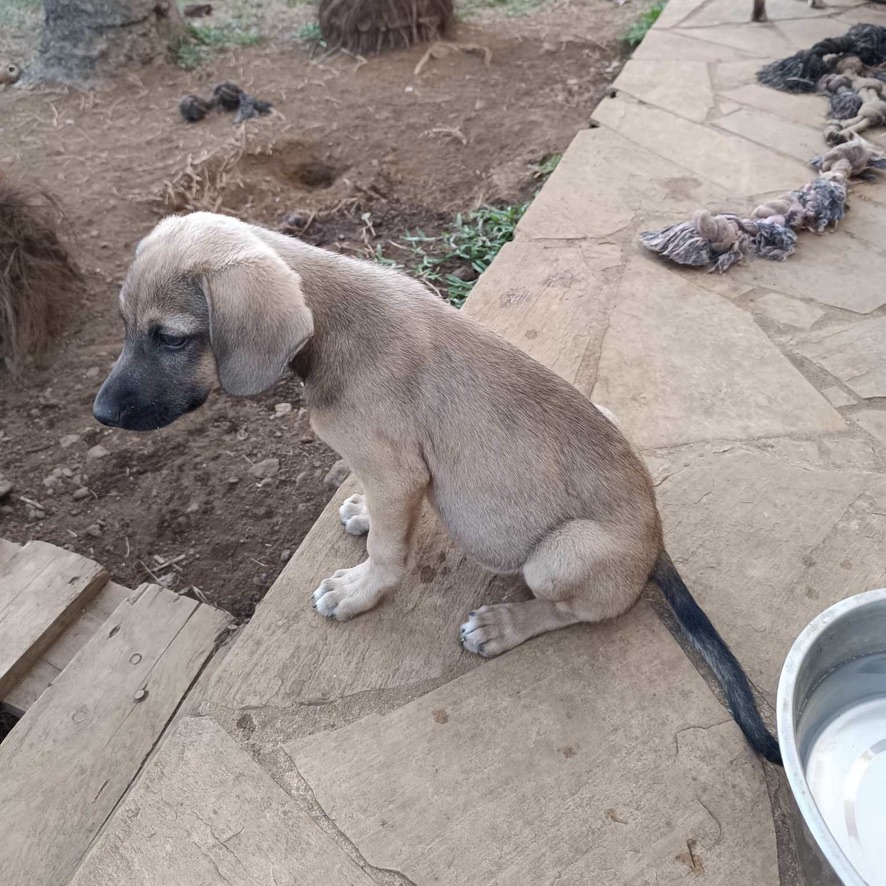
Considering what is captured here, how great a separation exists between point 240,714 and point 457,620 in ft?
3.06

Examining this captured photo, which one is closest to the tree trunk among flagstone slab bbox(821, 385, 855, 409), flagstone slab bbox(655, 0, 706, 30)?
flagstone slab bbox(655, 0, 706, 30)

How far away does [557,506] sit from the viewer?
2691mm

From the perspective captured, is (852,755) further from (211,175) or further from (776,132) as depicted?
(211,175)

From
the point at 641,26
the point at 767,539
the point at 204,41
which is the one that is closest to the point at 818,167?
the point at 767,539

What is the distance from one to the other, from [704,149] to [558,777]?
207 inches

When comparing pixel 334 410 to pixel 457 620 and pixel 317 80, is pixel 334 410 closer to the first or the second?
pixel 457 620

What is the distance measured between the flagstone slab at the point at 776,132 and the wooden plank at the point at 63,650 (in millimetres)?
5696

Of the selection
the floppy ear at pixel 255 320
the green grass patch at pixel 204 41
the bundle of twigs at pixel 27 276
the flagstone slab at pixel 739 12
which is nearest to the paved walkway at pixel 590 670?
the floppy ear at pixel 255 320

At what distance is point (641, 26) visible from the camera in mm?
8992

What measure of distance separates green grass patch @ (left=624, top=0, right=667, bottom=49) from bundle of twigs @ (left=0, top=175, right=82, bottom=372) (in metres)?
6.81

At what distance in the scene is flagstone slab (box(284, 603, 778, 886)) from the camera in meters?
2.44

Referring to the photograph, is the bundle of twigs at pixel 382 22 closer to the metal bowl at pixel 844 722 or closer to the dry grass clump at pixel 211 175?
the dry grass clump at pixel 211 175

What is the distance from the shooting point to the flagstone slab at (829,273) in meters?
4.60

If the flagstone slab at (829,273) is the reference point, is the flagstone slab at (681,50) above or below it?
above
